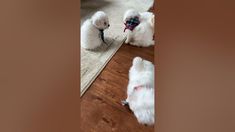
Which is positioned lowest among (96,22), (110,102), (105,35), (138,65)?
(110,102)

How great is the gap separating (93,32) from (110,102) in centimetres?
76

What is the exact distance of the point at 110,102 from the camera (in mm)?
1876

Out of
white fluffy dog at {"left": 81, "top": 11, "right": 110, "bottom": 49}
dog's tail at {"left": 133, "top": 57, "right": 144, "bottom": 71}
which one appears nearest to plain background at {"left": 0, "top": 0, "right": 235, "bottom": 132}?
dog's tail at {"left": 133, "top": 57, "right": 144, "bottom": 71}

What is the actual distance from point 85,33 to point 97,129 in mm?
994

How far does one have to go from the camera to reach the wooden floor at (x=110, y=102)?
1.68 metres

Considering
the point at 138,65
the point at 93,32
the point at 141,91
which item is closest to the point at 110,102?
the point at 141,91

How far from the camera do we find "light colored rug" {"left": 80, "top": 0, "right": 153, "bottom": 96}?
217cm

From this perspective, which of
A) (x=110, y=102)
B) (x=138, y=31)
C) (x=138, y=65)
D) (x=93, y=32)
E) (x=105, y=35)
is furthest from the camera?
(x=105, y=35)

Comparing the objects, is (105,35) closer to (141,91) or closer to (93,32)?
(93,32)
